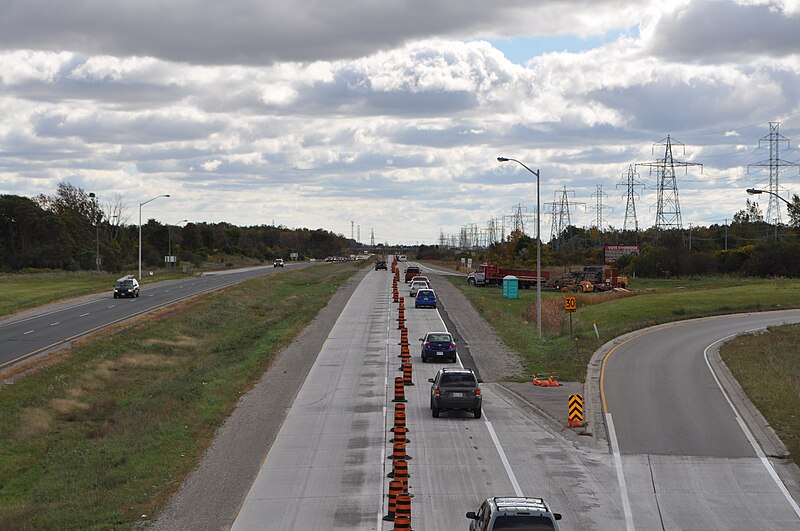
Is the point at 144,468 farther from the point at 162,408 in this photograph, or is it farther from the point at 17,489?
the point at 162,408

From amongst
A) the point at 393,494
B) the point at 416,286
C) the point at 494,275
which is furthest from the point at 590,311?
the point at 393,494

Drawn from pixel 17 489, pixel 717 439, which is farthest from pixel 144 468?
pixel 717 439

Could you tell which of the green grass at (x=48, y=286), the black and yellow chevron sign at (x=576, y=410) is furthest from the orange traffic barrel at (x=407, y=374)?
the green grass at (x=48, y=286)

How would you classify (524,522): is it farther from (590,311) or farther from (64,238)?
(64,238)

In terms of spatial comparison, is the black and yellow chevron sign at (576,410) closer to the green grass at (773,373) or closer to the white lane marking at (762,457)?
the white lane marking at (762,457)

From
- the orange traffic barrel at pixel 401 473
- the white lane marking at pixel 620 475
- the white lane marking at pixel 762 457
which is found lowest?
the white lane marking at pixel 762 457

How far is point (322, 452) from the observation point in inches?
905

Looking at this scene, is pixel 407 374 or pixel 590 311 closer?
pixel 407 374

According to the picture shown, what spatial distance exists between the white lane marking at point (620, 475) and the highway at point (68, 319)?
2789 cm

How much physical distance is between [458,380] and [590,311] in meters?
46.6

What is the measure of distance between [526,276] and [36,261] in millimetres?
71775

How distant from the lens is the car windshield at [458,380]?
89.2ft

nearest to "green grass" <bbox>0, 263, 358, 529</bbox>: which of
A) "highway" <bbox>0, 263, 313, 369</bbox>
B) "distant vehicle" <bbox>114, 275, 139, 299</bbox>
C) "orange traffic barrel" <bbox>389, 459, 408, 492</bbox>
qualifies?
"highway" <bbox>0, 263, 313, 369</bbox>

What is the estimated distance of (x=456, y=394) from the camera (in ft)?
88.5
